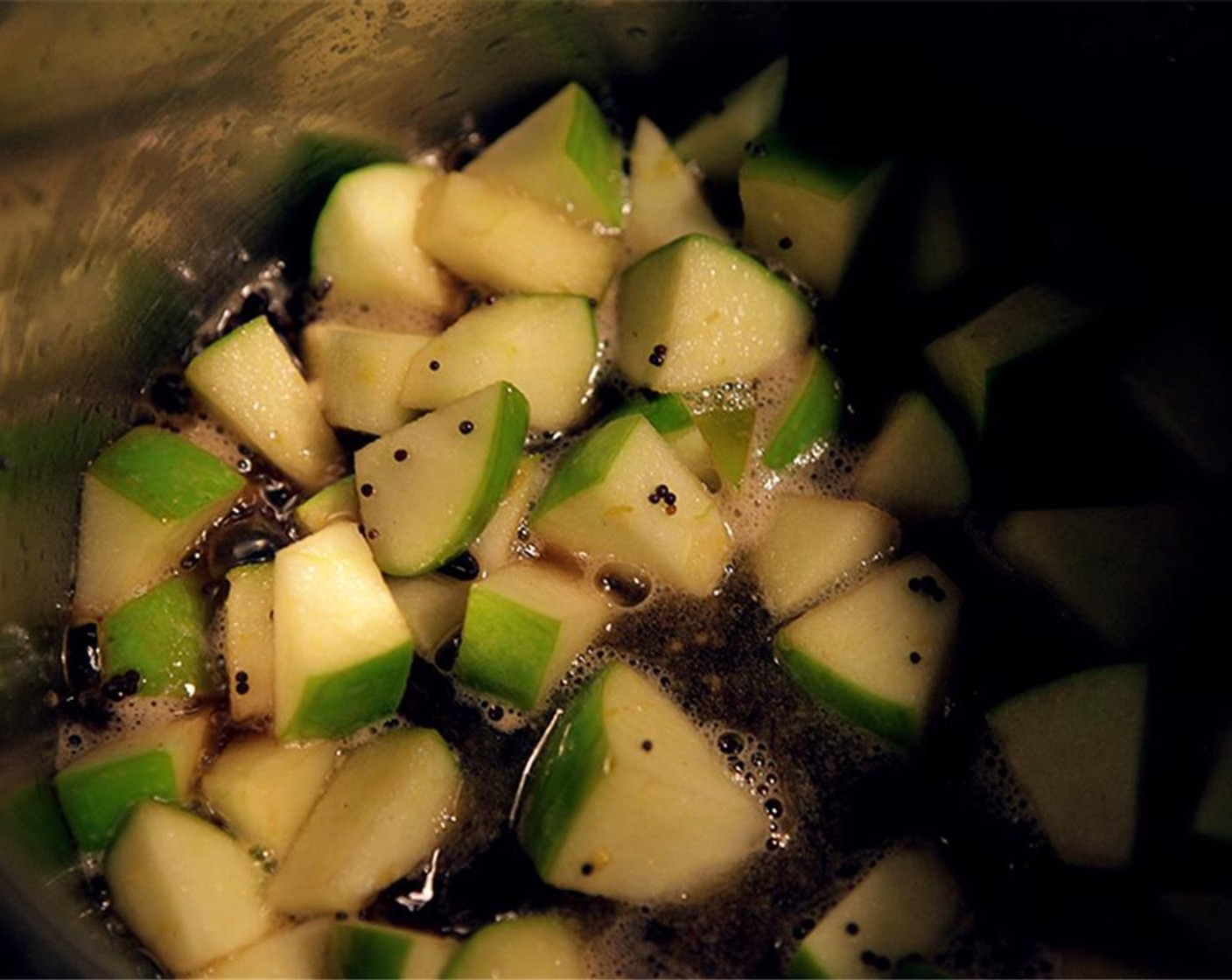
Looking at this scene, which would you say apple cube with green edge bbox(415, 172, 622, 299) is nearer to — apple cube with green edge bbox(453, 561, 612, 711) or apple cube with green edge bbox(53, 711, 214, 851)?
apple cube with green edge bbox(453, 561, 612, 711)

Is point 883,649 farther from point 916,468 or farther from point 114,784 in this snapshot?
point 114,784

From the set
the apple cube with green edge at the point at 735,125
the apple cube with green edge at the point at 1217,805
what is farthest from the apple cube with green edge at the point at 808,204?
the apple cube with green edge at the point at 1217,805

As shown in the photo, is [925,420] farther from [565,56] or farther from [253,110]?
[253,110]

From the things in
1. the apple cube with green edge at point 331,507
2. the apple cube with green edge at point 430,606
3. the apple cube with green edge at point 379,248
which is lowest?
the apple cube with green edge at point 430,606

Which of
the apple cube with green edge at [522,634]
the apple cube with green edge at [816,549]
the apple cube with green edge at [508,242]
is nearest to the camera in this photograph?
the apple cube with green edge at [522,634]

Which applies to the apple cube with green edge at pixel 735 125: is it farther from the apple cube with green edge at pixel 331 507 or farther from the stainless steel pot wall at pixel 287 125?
the apple cube with green edge at pixel 331 507

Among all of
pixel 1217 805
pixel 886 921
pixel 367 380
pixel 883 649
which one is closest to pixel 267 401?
pixel 367 380

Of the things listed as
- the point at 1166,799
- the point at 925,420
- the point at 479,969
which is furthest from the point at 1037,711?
the point at 479,969
